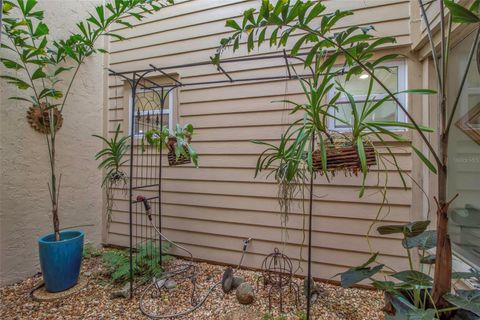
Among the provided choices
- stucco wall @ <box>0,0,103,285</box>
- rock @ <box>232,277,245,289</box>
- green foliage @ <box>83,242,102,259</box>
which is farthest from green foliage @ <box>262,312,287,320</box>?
stucco wall @ <box>0,0,103,285</box>

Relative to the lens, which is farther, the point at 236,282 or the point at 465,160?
the point at 236,282

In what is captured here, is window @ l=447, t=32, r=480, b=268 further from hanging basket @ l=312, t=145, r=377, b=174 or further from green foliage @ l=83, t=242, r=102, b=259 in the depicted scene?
green foliage @ l=83, t=242, r=102, b=259

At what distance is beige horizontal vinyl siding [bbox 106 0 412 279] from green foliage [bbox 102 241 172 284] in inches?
12.1

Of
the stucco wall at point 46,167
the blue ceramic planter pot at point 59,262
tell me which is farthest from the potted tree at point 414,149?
the stucco wall at point 46,167

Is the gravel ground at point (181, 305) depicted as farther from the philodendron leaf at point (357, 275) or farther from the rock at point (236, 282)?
the philodendron leaf at point (357, 275)

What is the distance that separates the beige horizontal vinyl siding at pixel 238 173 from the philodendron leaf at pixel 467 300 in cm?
90

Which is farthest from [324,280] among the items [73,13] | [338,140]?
[73,13]

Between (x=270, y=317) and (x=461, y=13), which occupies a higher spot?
(x=461, y=13)

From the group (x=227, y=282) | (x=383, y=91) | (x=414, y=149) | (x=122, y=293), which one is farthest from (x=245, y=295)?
(x=383, y=91)

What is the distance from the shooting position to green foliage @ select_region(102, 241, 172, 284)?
91.4 inches

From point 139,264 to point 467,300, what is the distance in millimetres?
2486

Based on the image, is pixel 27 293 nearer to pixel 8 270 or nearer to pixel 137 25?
pixel 8 270

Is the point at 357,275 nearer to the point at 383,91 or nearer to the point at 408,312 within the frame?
the point at 408,312

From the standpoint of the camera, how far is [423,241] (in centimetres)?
135
